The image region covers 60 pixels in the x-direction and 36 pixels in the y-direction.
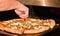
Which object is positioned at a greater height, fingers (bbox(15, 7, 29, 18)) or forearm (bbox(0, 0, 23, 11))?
forearm (bbox(0, 0, 23, 11))

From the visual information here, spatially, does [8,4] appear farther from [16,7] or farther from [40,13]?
[40,13]

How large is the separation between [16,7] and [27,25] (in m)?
0.22

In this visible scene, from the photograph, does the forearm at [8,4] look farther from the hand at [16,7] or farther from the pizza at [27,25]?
the pizza at [27,25]

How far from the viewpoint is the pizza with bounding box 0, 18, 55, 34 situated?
1.02 metres

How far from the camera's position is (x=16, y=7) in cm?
128

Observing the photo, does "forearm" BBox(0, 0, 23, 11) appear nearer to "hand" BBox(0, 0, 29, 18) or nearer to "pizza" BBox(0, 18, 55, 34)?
"hand" BBox(0, 0, 29, 18)

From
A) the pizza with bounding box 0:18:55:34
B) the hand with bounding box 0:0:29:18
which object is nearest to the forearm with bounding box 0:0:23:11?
the hand with bounding box 0:0:29:18

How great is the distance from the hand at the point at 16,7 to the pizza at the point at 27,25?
66mm

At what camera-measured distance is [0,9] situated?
4.01 feet

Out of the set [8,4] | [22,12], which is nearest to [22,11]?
[22,12]

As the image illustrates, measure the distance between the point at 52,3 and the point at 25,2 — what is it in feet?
0.73

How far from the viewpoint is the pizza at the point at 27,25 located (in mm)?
1020

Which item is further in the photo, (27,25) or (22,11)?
(22,11)

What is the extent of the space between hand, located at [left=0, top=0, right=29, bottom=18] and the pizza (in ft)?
0.22
